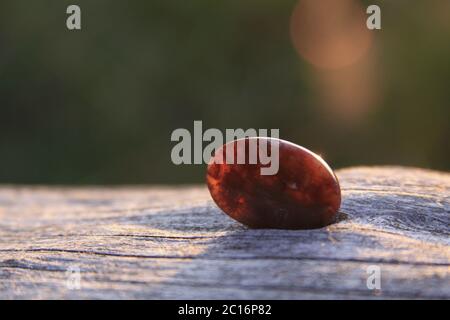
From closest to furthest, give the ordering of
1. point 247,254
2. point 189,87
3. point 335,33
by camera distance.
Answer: point 247,254, point 335,33, point 189,87

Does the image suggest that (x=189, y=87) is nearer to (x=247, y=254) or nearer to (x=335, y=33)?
(x=335, y=33)

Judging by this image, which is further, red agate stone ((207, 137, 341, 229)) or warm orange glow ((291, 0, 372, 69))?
warm orange glow ((291, 0, 372, 69))

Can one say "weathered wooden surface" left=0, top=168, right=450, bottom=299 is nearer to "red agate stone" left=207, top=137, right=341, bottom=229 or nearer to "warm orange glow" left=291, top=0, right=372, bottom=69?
"red agate stone" left=207, top=137, right=341, bottom=229

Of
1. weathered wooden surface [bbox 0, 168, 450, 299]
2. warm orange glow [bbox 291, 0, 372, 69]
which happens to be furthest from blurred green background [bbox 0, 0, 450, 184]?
weathered wooden surface [bbox 0, 168, 450, 299]

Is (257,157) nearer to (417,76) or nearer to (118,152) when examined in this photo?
(417,76)

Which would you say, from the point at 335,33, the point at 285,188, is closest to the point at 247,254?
the point at 285,188

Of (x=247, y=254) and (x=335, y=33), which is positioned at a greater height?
(x=335, y=33)
